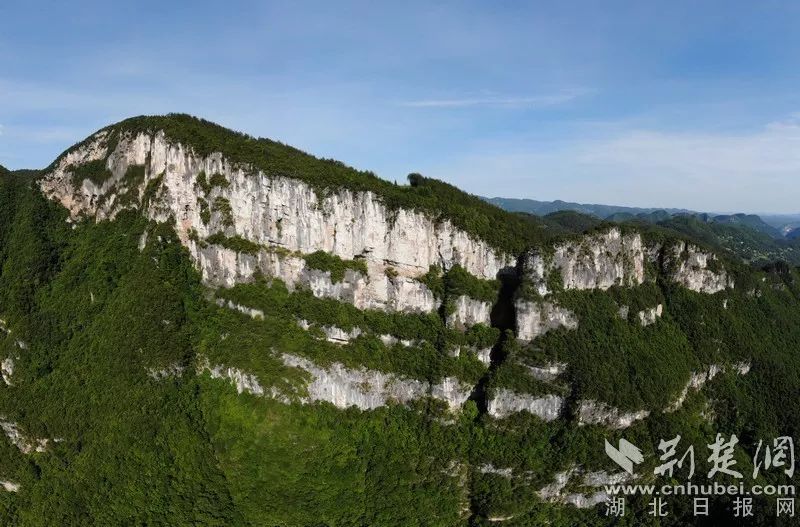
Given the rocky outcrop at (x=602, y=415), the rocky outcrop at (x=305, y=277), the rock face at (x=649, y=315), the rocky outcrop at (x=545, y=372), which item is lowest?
the rocky outcrop at (x=602, y=415)

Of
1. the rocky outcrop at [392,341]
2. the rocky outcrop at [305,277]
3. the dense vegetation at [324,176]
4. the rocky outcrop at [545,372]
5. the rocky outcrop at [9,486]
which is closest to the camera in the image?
the rocky outcrop at [9,486]

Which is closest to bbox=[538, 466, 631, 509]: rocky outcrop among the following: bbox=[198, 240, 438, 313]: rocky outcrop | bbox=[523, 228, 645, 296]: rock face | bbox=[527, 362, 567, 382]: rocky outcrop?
bbox=[527, 362, 567, 382]: rocky outcrop

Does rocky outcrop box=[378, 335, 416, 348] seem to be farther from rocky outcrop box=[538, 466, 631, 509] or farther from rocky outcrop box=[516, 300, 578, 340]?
rocky outcrop box=[538, 466, 631, 509]

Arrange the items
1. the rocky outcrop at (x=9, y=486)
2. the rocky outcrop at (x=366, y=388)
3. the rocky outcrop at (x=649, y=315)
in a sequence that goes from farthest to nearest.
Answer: the rocky outcrop at (x=649, y=315)
the rocky outcrop at (x=366, y=388)
the rocky outcrop at (x=9, y=486)

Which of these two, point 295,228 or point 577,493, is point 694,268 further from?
point 295,228

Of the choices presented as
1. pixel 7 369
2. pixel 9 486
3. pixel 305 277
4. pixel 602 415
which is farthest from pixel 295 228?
pixel 602 415

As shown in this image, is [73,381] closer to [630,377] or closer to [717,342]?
[630,377]

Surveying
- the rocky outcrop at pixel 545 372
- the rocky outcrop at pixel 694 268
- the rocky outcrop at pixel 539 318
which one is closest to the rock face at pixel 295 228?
the rocky outcrop at pixel 539 318

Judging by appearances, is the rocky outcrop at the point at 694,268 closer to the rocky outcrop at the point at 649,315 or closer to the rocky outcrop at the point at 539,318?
the rocky outcrop at the point at 649,315
